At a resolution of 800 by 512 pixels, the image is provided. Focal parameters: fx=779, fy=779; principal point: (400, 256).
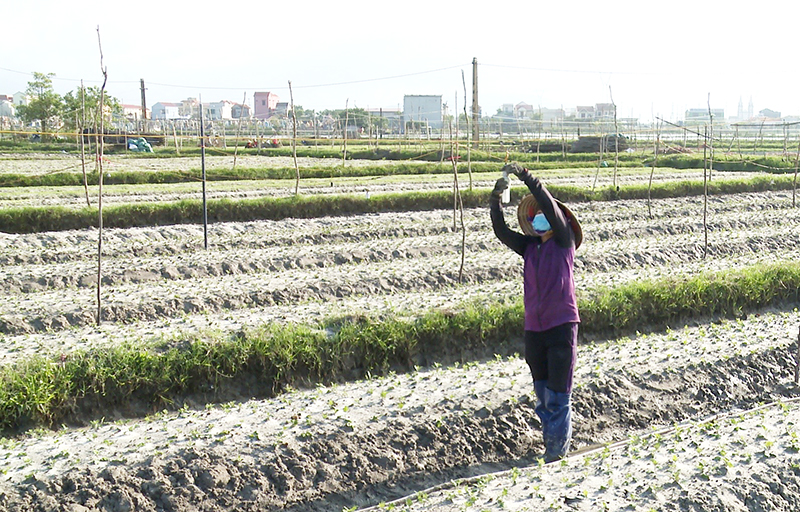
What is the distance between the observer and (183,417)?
6348 millimetres

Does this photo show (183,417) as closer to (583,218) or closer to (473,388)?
(473,388)

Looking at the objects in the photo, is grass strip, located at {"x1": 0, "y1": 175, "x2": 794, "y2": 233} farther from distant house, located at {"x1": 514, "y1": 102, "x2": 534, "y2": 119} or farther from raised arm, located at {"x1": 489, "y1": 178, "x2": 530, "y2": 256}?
distant house, located at {"x1": 514, "y1": 102, "x2": 534, "y2": 119}

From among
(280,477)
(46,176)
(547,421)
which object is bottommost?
(280,477)

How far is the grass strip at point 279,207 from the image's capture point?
48.4 ft

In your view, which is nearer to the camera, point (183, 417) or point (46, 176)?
point (183, 417)

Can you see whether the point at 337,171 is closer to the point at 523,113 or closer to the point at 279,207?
Result: the point at 279,207

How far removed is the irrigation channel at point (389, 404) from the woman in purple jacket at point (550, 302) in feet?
1.65

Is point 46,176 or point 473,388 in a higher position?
point 46,176

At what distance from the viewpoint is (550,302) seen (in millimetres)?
5262

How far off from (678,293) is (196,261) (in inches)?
260

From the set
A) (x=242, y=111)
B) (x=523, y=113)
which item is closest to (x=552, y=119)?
(x=242, y=111)

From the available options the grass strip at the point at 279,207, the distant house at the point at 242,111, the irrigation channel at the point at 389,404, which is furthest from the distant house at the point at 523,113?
the irrigation channel at the point at 389,404

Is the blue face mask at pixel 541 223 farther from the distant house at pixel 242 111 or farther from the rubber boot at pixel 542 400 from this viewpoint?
the distant house at pixel 242 111

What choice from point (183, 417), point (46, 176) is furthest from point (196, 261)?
point (46, 176)
